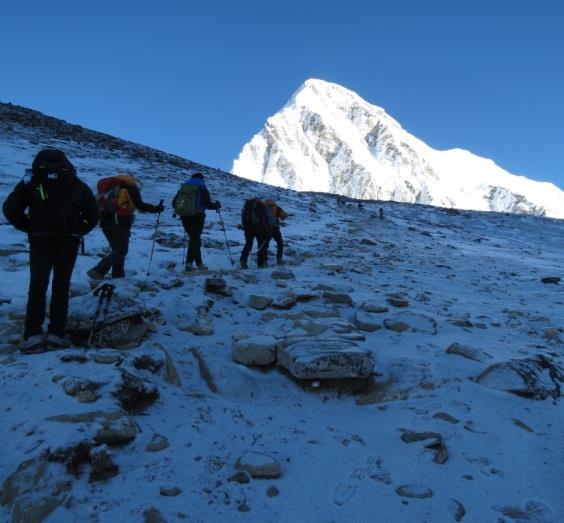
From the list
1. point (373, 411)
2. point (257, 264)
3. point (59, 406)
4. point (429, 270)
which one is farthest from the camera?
point (429, 270)

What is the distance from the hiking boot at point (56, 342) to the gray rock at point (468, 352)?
4.03 metres

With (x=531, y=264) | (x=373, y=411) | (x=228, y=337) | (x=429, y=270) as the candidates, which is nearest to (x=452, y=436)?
(x=373, y=411)

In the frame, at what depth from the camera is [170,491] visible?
9.48 feet

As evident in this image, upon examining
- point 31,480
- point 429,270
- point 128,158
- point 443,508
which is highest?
point 128,158

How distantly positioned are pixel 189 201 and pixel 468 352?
566 centimetres

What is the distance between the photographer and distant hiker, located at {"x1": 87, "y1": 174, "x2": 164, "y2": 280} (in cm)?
712

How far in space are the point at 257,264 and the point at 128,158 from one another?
76.0 ft

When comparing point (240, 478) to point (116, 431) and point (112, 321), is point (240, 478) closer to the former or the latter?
point (116, 431)

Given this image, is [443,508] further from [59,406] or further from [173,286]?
[173,286]

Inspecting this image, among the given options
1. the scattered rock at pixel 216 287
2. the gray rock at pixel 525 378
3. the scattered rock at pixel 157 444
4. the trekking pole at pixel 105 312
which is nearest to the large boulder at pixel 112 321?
the trekking pole at pixel 105 312

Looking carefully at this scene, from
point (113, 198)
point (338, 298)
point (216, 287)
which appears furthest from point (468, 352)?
point (113, 198)

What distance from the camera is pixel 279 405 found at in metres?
4.15

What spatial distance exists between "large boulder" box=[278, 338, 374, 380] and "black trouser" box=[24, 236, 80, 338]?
2.24 metres

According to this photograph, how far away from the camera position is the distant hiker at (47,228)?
4.41 metres
